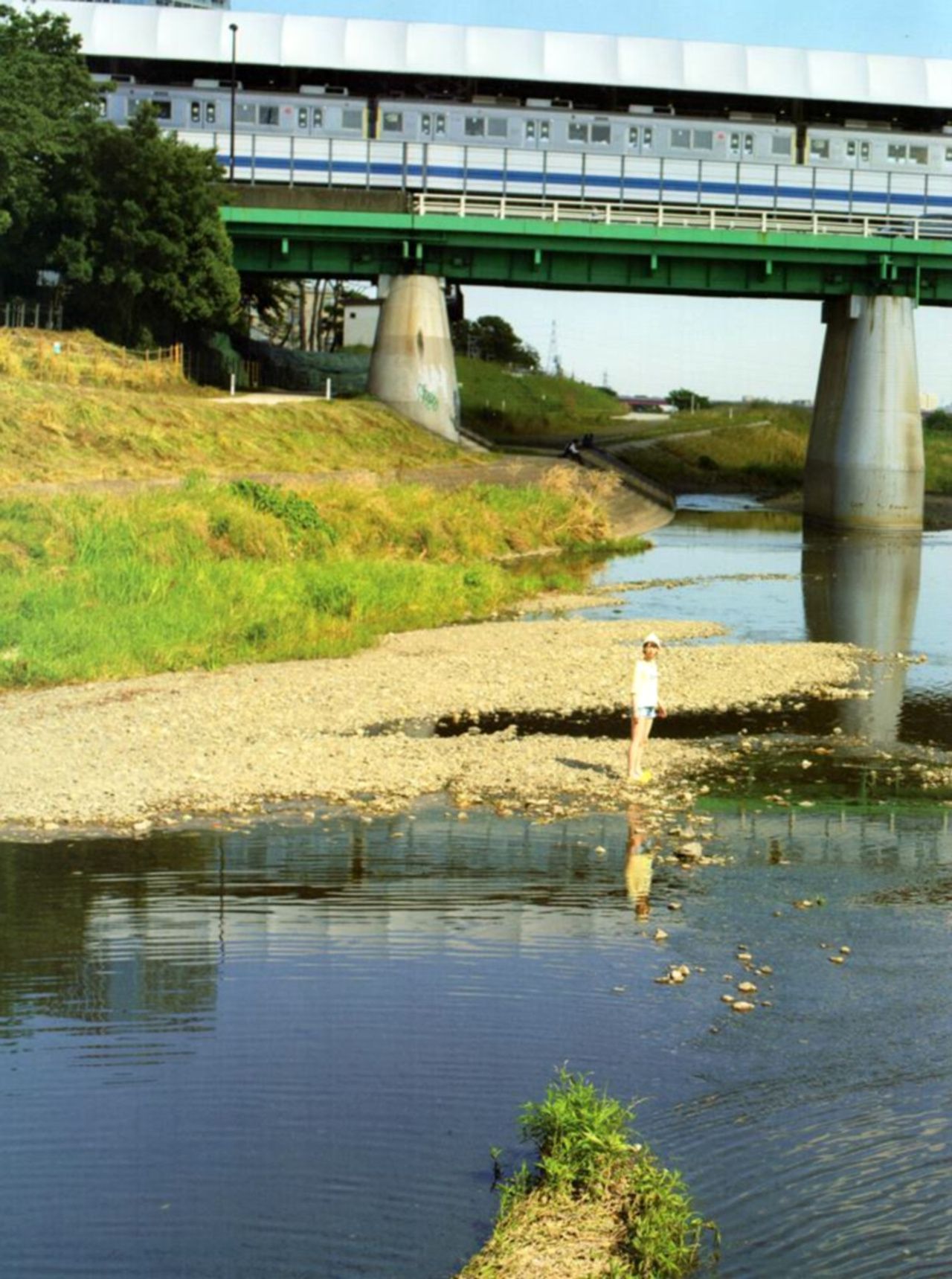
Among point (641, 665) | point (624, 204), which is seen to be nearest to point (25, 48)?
point (624, 204)

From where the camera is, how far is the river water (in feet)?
33.3

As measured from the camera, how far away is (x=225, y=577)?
35.1 m

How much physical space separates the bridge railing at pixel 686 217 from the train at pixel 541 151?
676 millimetres

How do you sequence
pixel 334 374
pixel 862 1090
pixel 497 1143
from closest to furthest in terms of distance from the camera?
pixel 497 1143, pixel 862 1090, pixel 334 374

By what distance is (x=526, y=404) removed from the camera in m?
119

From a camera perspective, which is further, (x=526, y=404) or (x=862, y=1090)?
(x=526, y=404)

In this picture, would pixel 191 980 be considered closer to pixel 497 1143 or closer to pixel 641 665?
pixel 497 1143

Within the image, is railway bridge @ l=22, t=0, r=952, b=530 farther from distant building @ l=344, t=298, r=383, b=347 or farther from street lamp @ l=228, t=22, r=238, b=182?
distant building @ l=344, t=298, r=383, b=347

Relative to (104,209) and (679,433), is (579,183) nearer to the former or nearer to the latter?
(104,209)

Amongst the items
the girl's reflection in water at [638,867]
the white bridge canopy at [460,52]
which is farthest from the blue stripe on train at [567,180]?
the girl's reflection in water at [638,867]

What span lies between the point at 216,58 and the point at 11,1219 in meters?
74.0

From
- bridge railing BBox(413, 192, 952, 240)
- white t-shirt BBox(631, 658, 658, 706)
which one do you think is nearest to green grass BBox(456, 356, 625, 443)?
bridge railing BBox(413, 192, 952, 240)

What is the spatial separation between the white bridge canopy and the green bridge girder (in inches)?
366

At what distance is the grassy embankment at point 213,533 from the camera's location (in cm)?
3033
